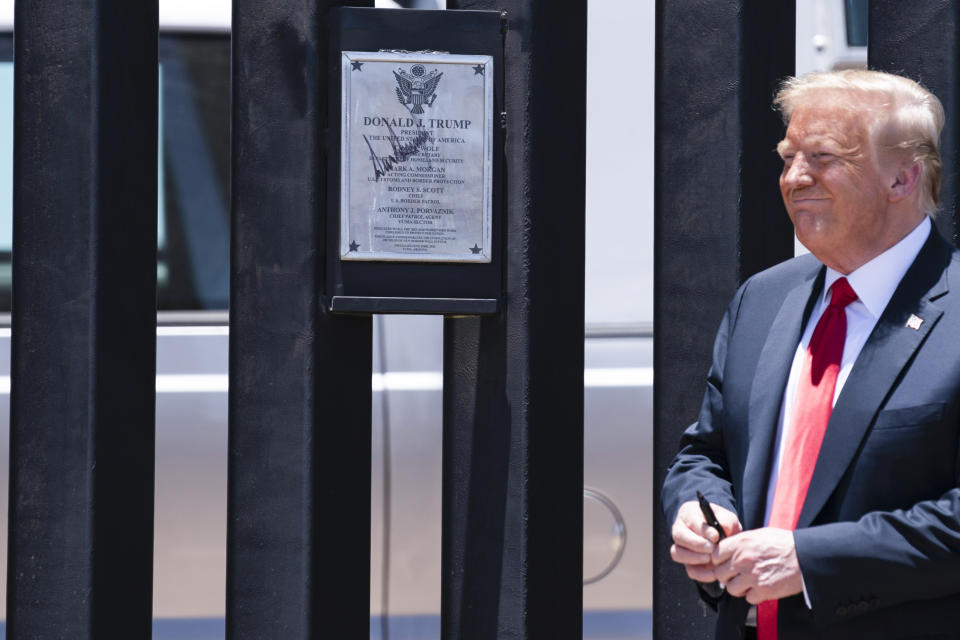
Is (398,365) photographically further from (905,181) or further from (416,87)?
(905,181)

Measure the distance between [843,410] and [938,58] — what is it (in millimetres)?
879

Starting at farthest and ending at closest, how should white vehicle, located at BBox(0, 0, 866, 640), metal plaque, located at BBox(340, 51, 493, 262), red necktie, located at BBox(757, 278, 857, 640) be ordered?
white vehicle, located at BBox(0, 0, 866, 640) < metal plaque, located at BBox(340, 51, 493, 262) < red necktie, located at BBox(757, 278, 857, 640)

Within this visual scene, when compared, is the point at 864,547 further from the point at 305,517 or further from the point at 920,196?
the point at 305,517

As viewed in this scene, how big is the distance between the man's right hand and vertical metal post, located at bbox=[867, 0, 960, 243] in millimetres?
840

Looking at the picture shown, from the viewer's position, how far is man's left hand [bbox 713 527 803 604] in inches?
65.3

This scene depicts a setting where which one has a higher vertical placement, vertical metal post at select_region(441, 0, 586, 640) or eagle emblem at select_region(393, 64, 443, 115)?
eagle emblem at select_region(393, 64, 443, 115)

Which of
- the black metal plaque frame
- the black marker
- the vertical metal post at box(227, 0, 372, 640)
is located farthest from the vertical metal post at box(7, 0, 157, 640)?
the black marker

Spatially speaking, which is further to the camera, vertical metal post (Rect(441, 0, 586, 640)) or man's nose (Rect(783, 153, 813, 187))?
vertical metal post (Rect(441, 0, 586, 640))

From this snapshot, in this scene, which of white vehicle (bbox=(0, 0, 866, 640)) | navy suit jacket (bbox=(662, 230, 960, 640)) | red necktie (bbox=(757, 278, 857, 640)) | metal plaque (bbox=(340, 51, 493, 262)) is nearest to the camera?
navy suit jacket (bbox=(662, 230, 960, 640))

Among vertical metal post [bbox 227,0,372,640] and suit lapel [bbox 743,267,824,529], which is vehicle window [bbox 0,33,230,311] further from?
suit lapel [bbox 743,267,824,529]

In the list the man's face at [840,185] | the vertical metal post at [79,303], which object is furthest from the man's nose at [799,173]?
the vertical metal post at [79,303]

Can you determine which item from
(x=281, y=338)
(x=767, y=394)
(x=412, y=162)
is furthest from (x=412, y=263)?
(x=767, y=394)

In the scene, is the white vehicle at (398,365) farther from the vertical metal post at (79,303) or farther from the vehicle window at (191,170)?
the vertical metal post at (79,303)

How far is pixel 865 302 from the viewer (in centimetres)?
180
